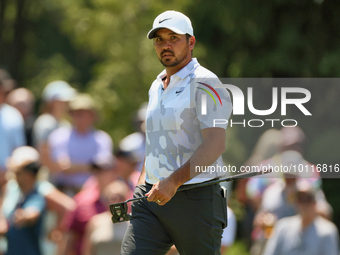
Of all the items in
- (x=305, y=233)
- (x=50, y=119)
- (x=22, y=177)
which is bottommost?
(x=305, y=233)

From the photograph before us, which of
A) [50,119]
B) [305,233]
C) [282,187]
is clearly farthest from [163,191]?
[50,119]

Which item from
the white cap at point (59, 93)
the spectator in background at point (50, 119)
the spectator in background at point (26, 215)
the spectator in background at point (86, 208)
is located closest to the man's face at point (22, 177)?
the spectator in background at point (26, 215)

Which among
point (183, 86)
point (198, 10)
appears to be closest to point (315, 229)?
point (183, 86)

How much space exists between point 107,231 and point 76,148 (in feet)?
4.96

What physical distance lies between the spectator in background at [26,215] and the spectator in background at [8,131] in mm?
544

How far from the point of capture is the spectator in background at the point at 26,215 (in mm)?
5070

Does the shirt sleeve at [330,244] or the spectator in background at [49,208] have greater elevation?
the spectator in background at [49,208]

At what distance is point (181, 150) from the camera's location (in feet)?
10.6

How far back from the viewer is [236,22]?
903 centimetres

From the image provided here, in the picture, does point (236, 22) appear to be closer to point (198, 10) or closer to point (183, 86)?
point (198, 10)

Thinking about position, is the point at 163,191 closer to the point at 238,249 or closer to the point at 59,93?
the point at 59,93

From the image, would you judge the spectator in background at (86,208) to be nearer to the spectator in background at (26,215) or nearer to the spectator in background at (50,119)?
the spectator in background at (26,215)

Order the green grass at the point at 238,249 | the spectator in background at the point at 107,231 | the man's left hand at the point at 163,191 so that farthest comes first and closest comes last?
the green grass at the point at 238,249, the spectator in background at the point at 107,231, the man's left hand at the point at 163,191

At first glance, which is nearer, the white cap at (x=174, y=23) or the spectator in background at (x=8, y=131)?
the white cap at (x=174, y=23)
